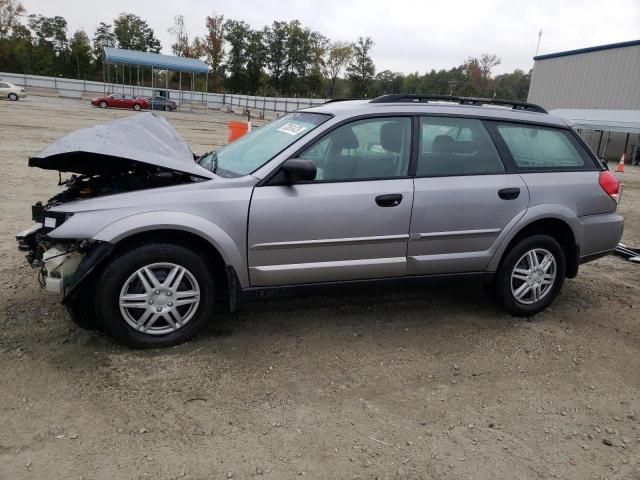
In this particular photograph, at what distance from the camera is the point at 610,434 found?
292 cm

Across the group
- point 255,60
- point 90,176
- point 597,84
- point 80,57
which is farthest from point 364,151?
point 255,60

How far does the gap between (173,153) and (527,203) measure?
110 inches

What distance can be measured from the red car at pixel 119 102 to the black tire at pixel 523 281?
38.7 meters

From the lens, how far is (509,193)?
4.07 metres

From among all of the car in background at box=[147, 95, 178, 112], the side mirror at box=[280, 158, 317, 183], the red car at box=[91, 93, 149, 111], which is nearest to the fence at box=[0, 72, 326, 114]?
the car in background at box=[147, 95, 178, 112]

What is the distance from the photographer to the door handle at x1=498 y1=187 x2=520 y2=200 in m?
4.05

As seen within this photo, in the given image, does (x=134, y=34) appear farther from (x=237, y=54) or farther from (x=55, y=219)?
(x=55, y=219)

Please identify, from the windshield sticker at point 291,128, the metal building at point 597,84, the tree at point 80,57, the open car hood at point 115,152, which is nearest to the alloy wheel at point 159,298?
the open car hood at point 115,152

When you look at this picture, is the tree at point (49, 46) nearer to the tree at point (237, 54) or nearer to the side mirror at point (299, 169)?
the tree at point (237, 54)

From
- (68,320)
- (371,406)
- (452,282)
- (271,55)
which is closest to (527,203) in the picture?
(452,282)

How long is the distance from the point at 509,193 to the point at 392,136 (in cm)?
105

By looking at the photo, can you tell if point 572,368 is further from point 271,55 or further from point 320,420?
point 271,55

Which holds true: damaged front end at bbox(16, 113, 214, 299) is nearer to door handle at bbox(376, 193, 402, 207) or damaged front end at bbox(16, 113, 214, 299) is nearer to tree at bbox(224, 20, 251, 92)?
door handle at bbox(376, 193, 402, 207)

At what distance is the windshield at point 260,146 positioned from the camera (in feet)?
12.2
